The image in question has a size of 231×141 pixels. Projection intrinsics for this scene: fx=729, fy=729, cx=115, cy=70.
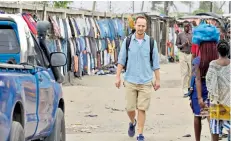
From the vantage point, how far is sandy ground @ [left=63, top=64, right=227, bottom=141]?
1174 centimetres

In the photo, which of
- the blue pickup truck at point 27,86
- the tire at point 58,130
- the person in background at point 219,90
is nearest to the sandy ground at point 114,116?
the tire at point 58,130

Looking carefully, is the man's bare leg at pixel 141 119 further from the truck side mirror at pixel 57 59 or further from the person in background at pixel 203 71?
the truck side mirror at pixel 57 59

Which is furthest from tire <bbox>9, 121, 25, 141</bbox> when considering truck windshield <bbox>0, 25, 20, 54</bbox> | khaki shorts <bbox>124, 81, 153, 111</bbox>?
khaki shorts <bbox>124, 81, 153, 111</bbox>

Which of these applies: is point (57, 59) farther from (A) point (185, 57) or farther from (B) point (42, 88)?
(A) point (185, 57)

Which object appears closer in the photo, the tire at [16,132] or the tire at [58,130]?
the tire at [16,132]

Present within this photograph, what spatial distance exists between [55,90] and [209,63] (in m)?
2.00

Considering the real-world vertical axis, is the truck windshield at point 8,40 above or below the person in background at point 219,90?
above


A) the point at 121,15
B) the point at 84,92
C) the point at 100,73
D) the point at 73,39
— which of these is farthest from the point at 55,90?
the point at 121,15

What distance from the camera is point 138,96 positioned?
36.3 feet

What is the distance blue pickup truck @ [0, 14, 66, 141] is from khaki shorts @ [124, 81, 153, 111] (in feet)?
5.42

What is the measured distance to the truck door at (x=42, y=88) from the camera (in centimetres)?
799

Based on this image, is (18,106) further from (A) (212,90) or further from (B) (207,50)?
(B) (207,50)

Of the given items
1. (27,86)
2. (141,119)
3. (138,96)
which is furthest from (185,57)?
(27,86)

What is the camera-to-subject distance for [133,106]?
36.5 feet
